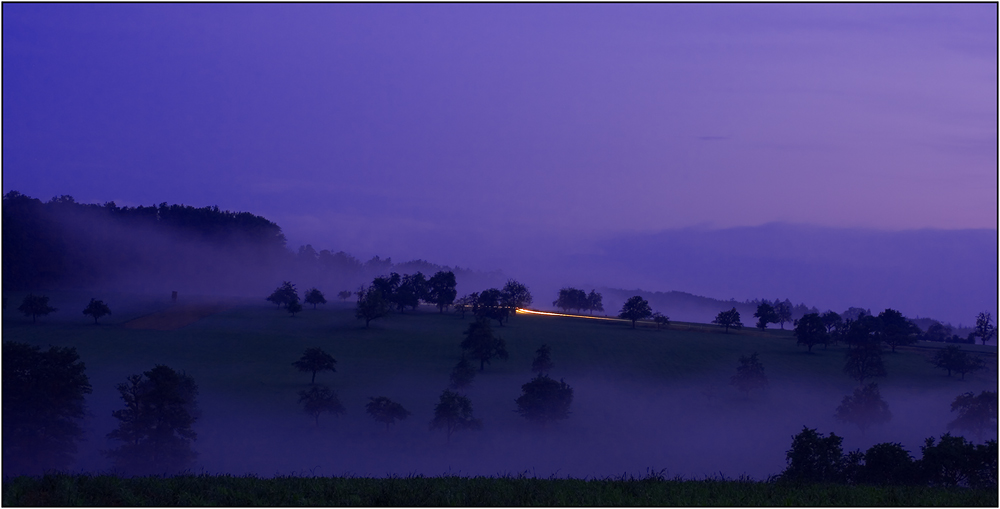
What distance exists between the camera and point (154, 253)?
161m

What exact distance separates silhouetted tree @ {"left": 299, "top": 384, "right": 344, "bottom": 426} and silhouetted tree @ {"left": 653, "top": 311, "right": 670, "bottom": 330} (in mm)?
66080

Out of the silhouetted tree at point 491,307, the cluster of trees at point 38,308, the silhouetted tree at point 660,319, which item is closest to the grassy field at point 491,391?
the cluster of trees at point 38,308

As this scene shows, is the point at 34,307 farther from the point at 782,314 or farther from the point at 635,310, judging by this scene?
the point at 782,314

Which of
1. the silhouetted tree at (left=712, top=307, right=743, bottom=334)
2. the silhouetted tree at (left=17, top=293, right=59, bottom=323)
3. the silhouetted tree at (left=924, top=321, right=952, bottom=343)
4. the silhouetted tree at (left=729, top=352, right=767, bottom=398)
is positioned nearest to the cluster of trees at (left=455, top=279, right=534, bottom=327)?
the silhouetted tree at (left=712, top=307, right=743, bottom=334)

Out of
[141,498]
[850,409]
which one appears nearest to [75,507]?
[141,498]

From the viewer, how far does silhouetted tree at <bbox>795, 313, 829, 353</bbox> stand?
9075 cm

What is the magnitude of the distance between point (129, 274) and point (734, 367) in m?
131

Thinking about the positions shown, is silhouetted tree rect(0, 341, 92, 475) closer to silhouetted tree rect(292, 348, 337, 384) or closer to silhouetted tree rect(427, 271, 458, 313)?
silhouetted tree rect(292, 348, 337, 384)

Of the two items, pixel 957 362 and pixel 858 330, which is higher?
pixel 858 330

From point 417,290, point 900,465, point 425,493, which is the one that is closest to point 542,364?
point 417,290

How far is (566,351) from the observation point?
8844 centimetres

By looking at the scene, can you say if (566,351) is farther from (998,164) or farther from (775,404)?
(998,164)

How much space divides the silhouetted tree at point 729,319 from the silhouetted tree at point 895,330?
20708mm

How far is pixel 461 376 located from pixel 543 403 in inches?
484
